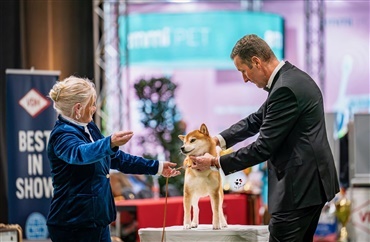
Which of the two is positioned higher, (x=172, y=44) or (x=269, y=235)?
(x=172, y=44)

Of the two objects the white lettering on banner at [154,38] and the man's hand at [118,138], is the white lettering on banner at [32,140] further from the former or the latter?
the white lettering on banner at [154,38]

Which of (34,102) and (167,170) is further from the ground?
(34,102)

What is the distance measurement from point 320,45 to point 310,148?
918 centimetres

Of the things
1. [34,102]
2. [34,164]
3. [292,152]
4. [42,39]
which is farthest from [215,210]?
[42,39]

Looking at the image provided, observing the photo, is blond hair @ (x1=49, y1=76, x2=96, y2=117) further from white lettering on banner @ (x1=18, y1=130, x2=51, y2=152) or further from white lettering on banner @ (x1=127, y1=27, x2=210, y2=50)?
white lettering on banner @ (x1=127, y1=27, x2=210, y2=50)

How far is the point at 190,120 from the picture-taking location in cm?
1279

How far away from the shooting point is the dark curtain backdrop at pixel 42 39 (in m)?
7.20

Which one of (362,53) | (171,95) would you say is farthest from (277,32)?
(171,95)

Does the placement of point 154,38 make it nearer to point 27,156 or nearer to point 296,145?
point 27,156

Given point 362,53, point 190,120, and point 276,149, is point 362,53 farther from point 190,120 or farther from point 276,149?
point 276,149

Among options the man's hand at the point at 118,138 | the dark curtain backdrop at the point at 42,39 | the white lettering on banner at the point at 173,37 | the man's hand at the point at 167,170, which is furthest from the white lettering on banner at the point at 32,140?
the white lettering on banner at the point at 173,37

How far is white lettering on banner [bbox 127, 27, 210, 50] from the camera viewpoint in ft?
39.3

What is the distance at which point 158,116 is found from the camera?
9383 millimetres

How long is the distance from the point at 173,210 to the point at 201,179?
3034 millimetres
